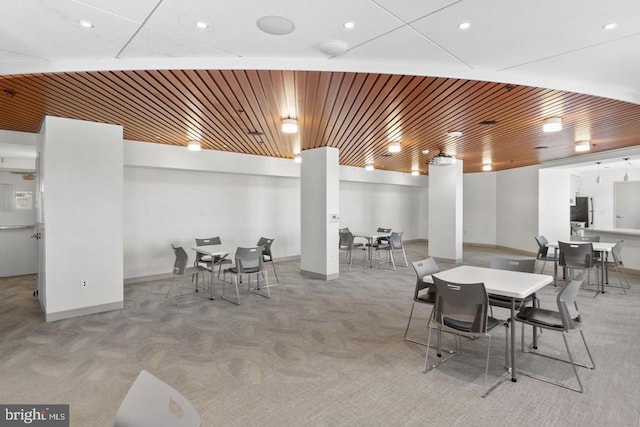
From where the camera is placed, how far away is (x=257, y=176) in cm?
880

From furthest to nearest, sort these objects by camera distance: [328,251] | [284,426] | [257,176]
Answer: [257,176] < [328,251] < [284,426]

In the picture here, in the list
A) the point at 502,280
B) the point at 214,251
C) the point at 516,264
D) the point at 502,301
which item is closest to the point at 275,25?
the point at 502,280

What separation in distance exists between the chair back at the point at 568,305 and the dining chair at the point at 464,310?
0.52 m

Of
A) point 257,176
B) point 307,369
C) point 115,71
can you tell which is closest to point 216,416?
point 307,369

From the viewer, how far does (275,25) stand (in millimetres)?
2338

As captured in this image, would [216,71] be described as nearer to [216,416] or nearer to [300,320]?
[216,416]

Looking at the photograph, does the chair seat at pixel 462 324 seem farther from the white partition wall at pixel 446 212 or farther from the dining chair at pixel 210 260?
the white partition wall at pixel 446 212

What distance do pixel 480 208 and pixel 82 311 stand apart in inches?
480

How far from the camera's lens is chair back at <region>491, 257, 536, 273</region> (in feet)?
13.2

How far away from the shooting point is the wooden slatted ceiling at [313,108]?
3.37 m

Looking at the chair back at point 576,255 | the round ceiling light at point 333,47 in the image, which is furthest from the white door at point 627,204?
the round ceiling light at point 333,47

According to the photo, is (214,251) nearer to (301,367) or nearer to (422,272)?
(301,367)

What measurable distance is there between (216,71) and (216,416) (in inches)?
116

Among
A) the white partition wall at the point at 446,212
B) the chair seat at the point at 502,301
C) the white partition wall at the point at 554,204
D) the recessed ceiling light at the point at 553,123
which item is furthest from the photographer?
the white partition wall at the point at 554,204
